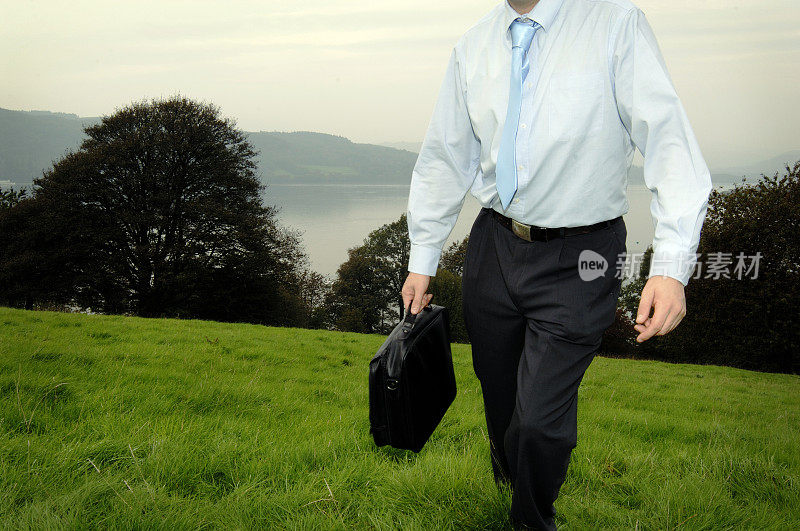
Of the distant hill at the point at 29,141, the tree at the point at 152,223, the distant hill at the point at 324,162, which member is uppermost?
the distant hill at the point at 324,162

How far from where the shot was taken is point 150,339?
25.2 ft

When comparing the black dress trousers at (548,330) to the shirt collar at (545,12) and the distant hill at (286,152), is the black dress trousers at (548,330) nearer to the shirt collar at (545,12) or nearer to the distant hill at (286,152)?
the shirt collar at (545,12)

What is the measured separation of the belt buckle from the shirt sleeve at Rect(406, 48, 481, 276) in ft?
1.57

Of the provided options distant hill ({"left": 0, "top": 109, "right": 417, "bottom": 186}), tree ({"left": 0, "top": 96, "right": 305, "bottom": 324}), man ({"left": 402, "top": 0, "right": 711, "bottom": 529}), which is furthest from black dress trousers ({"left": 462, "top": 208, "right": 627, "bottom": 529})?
distant hill ({"left": 0, "top": 109, "right": 417, "bottom": 186})

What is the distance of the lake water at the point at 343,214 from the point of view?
252ft

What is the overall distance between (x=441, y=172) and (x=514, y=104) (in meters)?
0.60

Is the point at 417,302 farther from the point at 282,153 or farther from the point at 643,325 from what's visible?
the point at 282,153

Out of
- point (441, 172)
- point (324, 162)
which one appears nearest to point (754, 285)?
point (441, 172)

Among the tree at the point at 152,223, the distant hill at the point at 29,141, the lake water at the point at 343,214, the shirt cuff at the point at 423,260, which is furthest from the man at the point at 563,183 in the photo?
the distant hill at the point at 29,141

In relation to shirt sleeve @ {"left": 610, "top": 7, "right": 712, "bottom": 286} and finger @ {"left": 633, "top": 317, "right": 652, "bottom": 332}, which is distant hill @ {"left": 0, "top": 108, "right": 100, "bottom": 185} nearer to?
shirt sleeve @ {"left": 610, "top": 7, "right": 712, "bottom": 286}

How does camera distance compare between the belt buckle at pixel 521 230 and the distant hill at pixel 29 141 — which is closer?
the belt buckle at pixel 521 230

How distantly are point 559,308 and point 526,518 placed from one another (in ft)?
3.01

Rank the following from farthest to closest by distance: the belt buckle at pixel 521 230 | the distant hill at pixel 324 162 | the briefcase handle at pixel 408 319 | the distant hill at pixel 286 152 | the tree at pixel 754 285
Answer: the distant hill at pixel 324 162, the distant hill at pixel 286 152, the tree at pixel 754 285, the briefcase handle at pixel 408 319, the belt buckle at pixel 521 230

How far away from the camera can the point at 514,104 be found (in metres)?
2.22
